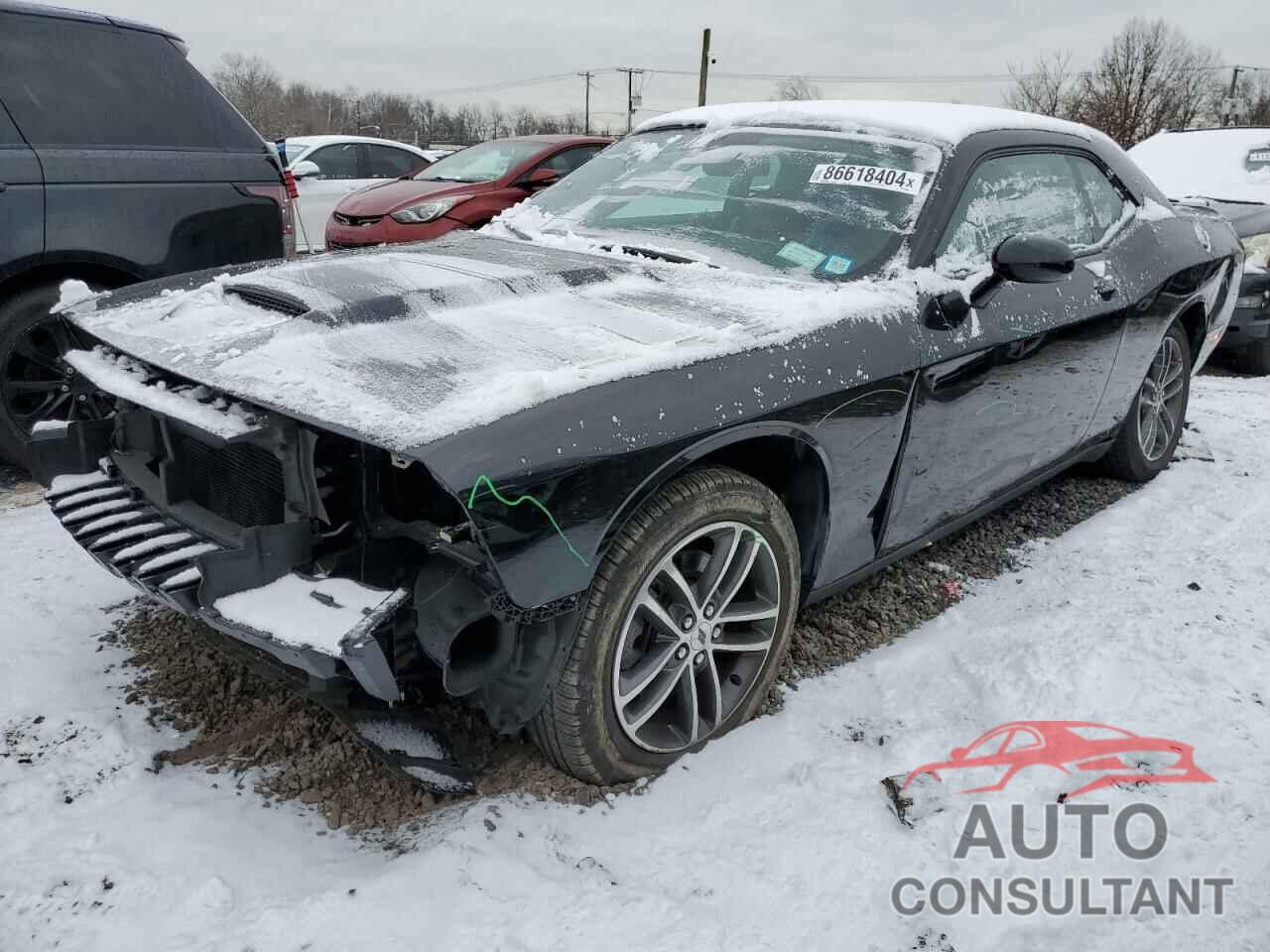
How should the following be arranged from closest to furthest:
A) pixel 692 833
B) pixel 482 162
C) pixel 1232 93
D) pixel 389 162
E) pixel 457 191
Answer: pixel 692 833
pixel 457 191
pixel 482 162
pixel 389 162
pixel 1232 93

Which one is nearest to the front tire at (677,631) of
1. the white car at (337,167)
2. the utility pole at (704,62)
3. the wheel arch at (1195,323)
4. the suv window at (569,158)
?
the wheel arch at (1195,323)

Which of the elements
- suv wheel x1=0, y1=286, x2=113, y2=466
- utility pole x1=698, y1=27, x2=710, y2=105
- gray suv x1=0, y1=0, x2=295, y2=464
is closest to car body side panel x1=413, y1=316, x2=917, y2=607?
gray suv x1=0, y1=0, x2=295, y2=464

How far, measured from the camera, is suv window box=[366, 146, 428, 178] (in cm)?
1100

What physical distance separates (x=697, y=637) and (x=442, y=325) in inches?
38.2

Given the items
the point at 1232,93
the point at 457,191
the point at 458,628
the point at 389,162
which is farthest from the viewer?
the point at 1232,93

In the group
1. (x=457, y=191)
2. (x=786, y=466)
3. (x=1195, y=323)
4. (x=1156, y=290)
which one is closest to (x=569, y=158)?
(x=457, y=191)

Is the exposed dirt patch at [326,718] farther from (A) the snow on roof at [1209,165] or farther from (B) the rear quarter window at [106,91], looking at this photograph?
(A) the snow on roof at [1209,165]

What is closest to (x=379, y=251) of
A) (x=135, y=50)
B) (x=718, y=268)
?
(x=718, y=268)

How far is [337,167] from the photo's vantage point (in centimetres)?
1088

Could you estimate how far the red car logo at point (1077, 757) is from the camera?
2320 mm

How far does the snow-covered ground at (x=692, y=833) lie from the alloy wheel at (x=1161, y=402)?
1.52 meters

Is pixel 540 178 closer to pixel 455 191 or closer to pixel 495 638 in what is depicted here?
pixel 455 191

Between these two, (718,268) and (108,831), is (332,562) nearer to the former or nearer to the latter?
(108,831)

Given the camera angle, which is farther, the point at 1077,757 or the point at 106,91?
the point at 106,91
